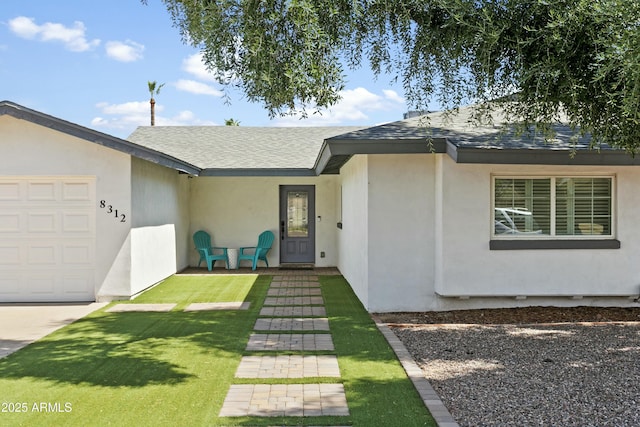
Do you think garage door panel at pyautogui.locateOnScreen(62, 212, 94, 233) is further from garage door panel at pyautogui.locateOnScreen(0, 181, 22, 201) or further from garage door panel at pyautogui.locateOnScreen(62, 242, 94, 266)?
garage door panel at pyautogui.locateOnScreen(0, 181, 22, 201)

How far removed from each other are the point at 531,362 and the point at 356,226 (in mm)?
5050

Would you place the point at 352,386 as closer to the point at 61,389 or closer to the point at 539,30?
the point at 61,389

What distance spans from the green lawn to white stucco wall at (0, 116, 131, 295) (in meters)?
1.32

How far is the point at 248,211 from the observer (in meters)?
16.6

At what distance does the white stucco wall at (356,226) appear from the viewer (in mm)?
9555

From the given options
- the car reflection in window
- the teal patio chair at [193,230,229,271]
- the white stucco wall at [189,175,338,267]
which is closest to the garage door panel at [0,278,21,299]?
the teal patio chair at [193,230,229,271]

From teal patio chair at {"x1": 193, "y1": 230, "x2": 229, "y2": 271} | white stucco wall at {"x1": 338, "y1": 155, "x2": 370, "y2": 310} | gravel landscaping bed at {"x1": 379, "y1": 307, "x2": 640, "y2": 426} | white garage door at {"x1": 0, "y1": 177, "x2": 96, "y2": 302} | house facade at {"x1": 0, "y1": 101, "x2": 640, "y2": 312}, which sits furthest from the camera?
teal patio chair at {"x1": 193, "y1": 230, "x2": 229, "y2": 271}

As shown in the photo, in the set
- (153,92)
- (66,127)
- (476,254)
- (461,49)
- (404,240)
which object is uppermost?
(153,92)

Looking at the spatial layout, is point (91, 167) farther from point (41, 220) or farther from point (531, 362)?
point (531, 362)

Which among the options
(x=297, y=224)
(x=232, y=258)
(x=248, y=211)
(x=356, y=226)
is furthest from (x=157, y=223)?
(x=297, y=224)

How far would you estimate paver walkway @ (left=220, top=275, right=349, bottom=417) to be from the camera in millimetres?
4984

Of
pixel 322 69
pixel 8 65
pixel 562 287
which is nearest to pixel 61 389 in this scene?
pixel 322 69

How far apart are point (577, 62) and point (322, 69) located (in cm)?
250

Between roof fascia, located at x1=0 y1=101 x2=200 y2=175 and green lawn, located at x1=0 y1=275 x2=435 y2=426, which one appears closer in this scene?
green lawn, located at x1=0 y1=275 x2=435 y2=426
